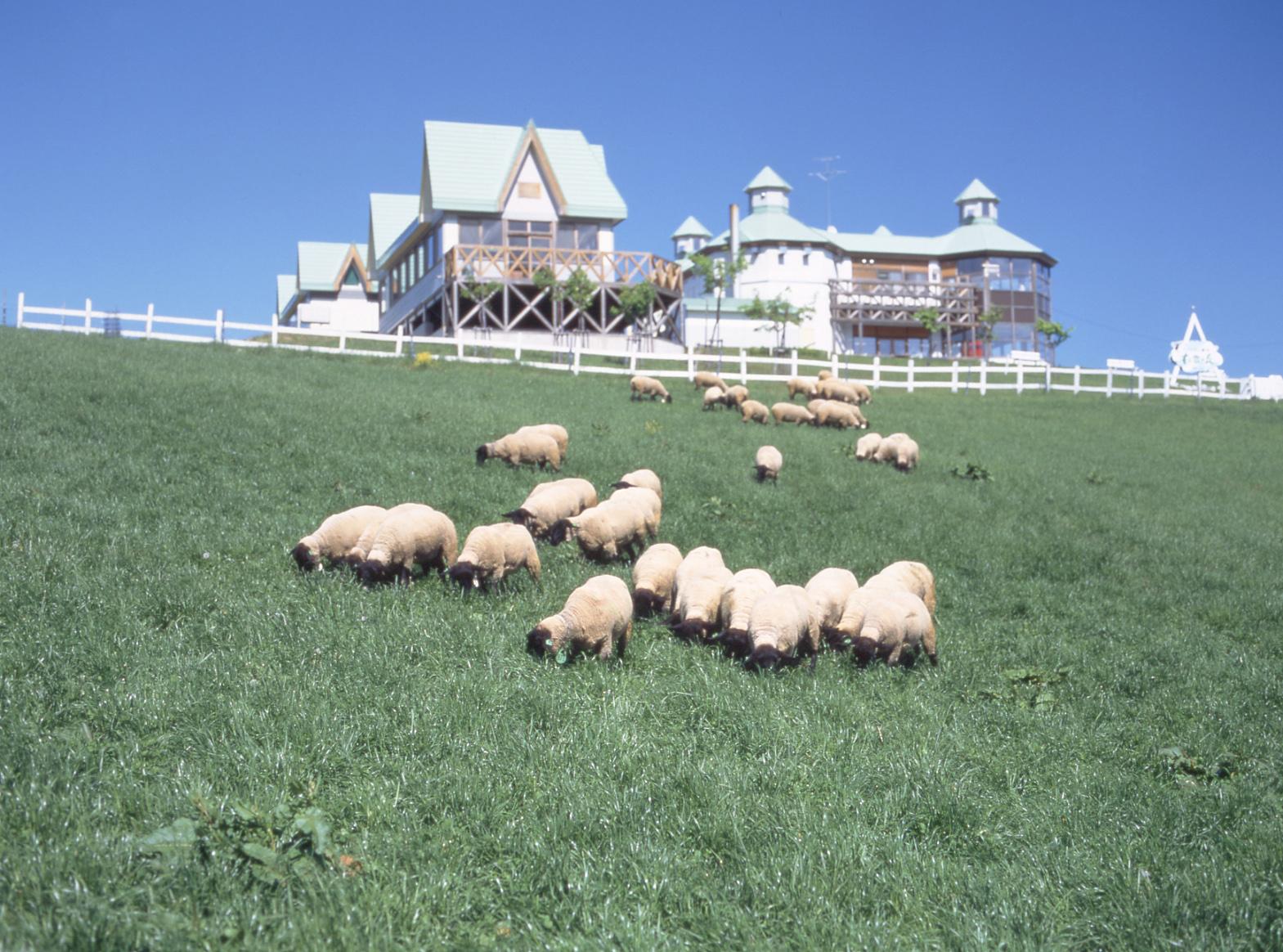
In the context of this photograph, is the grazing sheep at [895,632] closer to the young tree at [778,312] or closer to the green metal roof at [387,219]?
the young tree at [778,312]

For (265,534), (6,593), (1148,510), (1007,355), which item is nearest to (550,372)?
(1148,510)

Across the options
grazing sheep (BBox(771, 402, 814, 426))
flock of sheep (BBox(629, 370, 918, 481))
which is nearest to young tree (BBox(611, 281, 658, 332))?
flock of sheep (BBox(629, 370, 918, 481))

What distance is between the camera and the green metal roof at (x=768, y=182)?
7056 centimetres

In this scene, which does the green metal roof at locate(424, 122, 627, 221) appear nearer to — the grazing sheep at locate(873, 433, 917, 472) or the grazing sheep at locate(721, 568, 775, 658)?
the grazing sheep at locate(873, 433, 917, 472)

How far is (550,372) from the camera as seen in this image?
3148 cm

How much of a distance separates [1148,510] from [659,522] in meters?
8.65

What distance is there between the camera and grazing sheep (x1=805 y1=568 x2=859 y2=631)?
29.0 ft

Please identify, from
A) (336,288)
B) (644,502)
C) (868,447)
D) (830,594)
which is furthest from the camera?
(336,288)

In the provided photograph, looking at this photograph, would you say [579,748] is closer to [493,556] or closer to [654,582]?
[654,582]

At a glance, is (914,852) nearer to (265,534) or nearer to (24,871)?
(24,871)

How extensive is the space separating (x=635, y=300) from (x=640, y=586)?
1306 inches

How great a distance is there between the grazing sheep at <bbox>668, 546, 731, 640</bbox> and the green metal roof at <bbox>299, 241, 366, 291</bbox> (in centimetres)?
5471

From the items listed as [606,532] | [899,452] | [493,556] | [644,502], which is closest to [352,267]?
[899,452]

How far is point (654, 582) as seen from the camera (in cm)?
937
